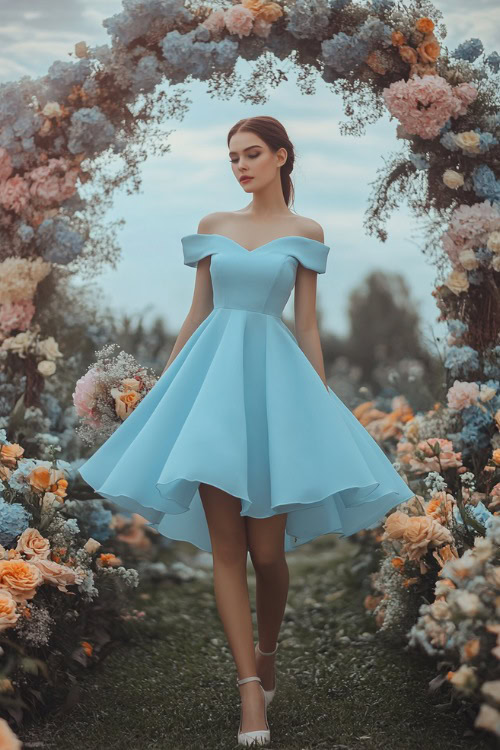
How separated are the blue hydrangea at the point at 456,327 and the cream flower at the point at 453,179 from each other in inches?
27.0

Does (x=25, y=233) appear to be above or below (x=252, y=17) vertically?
below

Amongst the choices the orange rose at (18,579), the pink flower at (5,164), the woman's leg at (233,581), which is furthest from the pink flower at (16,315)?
the woman's leg at (233,581)

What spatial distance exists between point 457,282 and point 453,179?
52 cm

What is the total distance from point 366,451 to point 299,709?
1051 mm

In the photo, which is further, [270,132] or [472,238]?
[472,238]

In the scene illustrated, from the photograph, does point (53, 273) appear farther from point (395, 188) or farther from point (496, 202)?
point (496, 202)

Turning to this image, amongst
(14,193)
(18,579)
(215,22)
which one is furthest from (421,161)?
(18,579)

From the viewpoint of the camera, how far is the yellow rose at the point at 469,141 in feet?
13.9

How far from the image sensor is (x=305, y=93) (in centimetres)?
440

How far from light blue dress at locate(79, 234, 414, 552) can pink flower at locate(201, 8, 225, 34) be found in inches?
59.9

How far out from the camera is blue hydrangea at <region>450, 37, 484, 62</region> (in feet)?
14.3

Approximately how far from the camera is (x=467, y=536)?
339cm

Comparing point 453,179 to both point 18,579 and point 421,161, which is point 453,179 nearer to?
point 421,161

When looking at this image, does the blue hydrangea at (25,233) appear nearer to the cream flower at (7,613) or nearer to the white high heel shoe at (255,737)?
the cream flower at (7,613)
